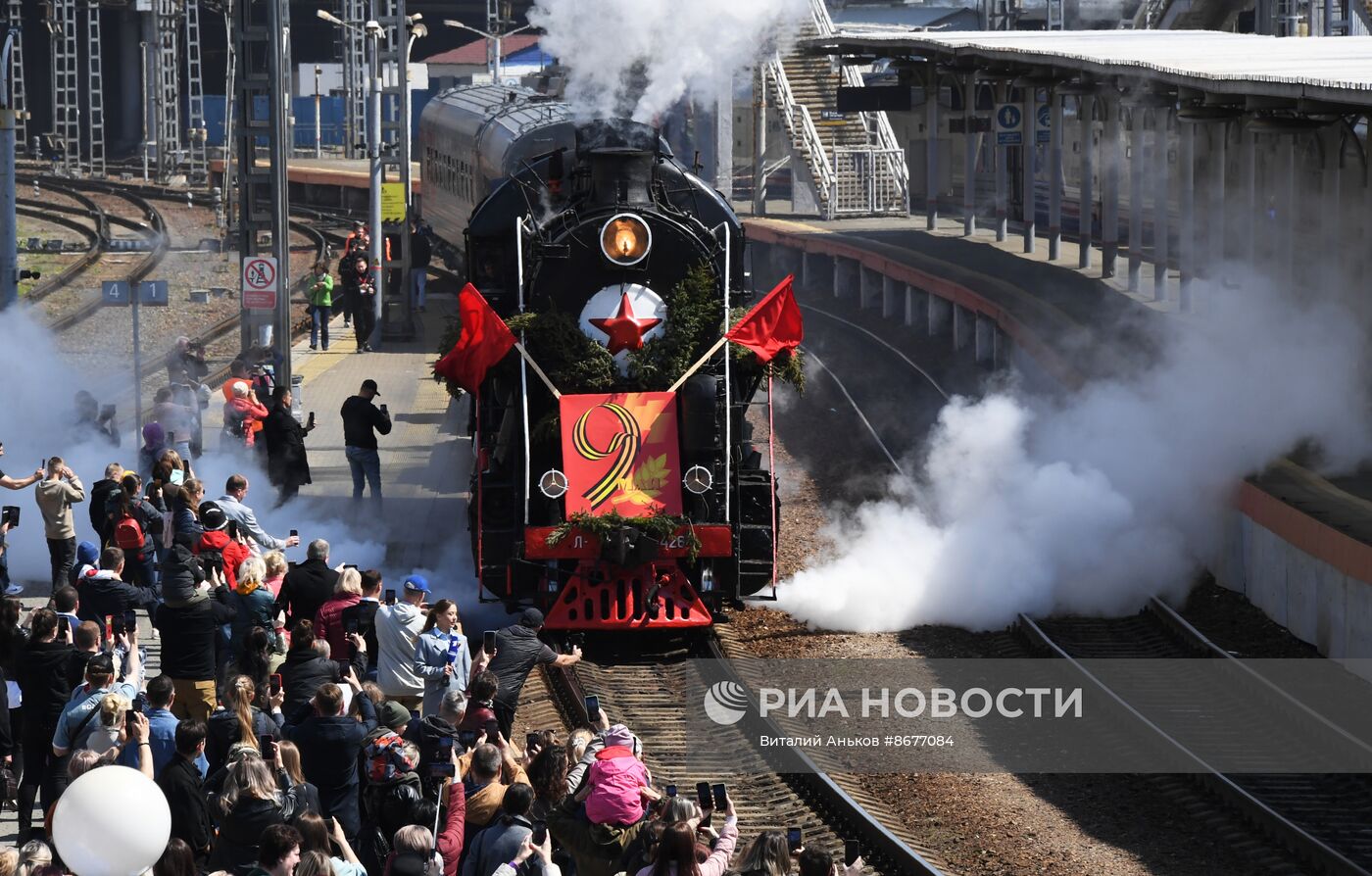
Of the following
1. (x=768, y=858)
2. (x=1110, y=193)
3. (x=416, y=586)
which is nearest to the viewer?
(x=768, y=858)

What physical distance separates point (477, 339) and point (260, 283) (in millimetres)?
7454

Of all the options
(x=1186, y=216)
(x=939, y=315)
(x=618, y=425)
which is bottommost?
(x=939, y=315)

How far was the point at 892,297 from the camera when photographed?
33.9m

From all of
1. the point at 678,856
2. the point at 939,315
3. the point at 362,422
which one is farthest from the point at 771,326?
the point at 939,315

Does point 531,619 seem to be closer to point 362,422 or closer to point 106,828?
point 106,828

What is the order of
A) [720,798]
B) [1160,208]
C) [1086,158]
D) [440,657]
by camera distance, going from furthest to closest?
[1086,158], [1160,208], [440,657], [720,798]

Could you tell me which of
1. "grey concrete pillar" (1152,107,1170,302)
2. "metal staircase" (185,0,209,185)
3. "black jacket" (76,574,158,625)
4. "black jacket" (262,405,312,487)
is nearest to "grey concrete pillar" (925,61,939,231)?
"grey concrete pillar" (1152,107,1170,302)

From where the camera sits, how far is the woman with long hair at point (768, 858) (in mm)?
7199

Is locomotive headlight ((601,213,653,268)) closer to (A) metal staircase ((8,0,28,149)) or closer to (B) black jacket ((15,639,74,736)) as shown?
(B) black jacket ((15,639,74,736))

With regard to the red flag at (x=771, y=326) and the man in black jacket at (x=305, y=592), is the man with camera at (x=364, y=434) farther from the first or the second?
the man in black jacket at (x=305, y=592)

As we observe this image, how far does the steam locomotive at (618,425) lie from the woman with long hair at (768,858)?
22.7 feet

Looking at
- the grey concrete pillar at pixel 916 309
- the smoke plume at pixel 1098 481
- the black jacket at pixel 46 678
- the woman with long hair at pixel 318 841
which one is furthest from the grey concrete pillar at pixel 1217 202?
the woman with long hair at pixel 318 841

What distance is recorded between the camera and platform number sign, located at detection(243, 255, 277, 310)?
2142cm

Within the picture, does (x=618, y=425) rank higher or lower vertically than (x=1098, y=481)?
higher
